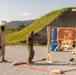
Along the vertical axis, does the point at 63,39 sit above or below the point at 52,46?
above

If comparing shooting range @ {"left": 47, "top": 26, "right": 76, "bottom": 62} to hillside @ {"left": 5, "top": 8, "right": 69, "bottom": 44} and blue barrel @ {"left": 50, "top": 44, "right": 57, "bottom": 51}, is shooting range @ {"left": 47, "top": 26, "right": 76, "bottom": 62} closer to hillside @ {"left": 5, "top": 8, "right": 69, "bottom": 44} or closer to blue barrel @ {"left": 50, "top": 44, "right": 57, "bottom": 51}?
A: blue barrel @ {"left": 50, "top": 44, "right": 57, "bottom": 51}

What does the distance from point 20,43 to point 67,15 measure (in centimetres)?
800

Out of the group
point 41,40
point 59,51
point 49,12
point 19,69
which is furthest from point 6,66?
point 49,12

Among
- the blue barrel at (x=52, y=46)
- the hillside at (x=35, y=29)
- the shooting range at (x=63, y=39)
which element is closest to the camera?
the shooting range at (x=63, y=39)

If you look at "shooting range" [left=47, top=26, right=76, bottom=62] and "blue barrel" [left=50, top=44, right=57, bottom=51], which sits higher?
"shooting range" [left=47, top=26, right=76, bottom=62]

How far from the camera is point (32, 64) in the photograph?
1641cm

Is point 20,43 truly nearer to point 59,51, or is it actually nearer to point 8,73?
point 59,51

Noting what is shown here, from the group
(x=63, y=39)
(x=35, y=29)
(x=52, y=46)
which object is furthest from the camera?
(x=35, y=29)

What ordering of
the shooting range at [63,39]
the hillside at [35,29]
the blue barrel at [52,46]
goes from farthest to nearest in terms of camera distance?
the hillside at [35,29]
the blue barrel at [52,46]
the shooting range at [63,39]

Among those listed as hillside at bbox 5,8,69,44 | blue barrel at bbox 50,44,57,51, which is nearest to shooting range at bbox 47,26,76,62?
blue barrel at bbox 50,44,57,51

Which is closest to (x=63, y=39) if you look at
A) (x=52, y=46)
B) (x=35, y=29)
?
(x=52, y=46)

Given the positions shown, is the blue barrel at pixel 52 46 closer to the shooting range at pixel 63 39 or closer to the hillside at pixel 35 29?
the shooting range at pixel 63 39

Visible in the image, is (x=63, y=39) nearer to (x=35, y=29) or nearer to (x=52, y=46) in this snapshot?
(x=52, y=46)

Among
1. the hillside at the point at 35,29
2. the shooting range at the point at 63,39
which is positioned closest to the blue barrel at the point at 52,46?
the shooting range at the point at 63,39
